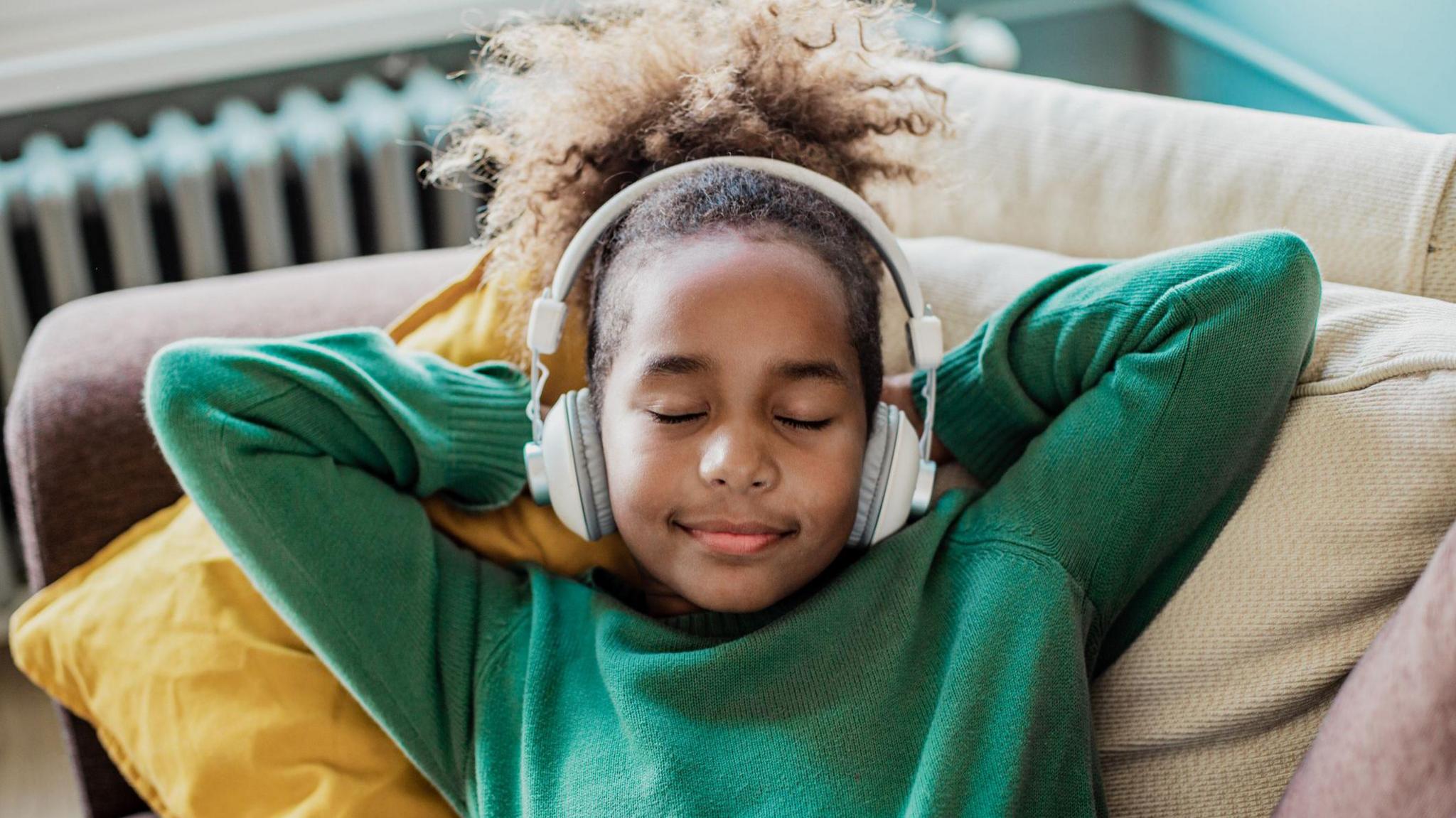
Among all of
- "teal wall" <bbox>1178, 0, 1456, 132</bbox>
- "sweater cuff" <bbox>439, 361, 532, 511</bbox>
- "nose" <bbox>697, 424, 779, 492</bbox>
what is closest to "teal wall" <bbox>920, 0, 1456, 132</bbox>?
"teal wall" <bbox>1178, 0, 1456, 132</bbox>

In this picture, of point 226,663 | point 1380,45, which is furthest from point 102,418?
point 1380,45

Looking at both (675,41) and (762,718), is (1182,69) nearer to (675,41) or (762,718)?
(675,41)

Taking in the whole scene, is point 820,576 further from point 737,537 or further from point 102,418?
point 102,418

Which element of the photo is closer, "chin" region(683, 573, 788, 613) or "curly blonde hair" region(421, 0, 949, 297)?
"chin" region(683, 573, 788, 613)

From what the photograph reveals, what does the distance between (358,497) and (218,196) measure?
3.89 feet

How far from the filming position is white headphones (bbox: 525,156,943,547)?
3.49ft

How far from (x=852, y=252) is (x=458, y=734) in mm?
538

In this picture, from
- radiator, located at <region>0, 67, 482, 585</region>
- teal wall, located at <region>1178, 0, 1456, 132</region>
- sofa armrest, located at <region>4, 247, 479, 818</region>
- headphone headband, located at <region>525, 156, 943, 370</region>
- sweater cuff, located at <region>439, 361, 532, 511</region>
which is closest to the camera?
headphone headband, located at <region>525, 156, 943, 370</region>

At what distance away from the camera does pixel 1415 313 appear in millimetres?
1030

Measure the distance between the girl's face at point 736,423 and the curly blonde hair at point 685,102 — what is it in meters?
0.18

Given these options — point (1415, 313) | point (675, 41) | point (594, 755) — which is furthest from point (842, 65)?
point (594, 755)

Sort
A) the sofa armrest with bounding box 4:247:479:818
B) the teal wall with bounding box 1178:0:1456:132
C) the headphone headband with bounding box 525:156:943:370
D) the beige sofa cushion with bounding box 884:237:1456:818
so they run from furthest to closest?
1. the teal wall with bounding box 1178:0:1456:132
2. the sofa armrest with bounding box 4:247:479:818
3. the headphone headband with bounding box 525:156:943:370
4. the beige sofa cushion with bounding box 884:237:1456:818

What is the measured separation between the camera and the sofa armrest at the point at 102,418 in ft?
4.30

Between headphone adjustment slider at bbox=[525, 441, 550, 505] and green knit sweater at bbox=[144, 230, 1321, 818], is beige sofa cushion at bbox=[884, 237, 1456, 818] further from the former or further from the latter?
headphone adjustment slider at bbox=[525, 441, 550, 505]
